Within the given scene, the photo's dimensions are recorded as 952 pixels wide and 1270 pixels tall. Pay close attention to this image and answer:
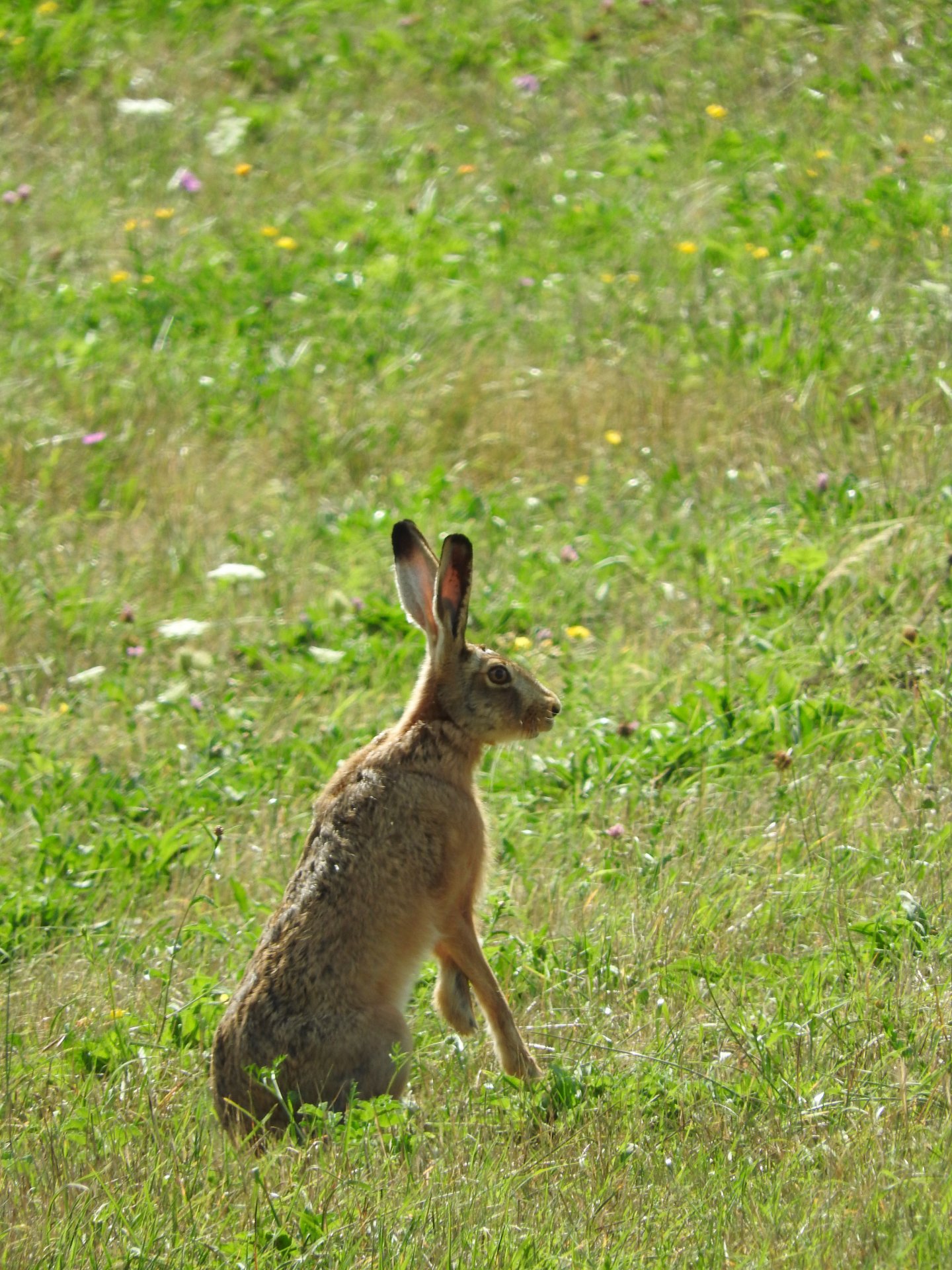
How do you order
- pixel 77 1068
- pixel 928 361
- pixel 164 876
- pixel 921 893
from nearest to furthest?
pixel 77 1068
pixel 921 893
pixel 164 876
pixel 928 361

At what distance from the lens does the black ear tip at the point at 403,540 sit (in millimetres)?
4965

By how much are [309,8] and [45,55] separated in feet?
7.37

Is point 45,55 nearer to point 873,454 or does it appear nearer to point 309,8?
point 309,8

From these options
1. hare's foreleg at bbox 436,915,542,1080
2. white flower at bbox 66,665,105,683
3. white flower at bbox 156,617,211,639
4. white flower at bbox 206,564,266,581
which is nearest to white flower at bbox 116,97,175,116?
white flower at bbox 206,564,266,581

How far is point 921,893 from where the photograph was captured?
4.77 m

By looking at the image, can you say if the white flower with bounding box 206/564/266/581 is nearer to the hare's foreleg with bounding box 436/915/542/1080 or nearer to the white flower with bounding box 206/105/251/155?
the hare's foreleg with bounding box 436/915/542/1080

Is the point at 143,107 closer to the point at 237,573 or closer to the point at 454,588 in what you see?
the point at 237,573

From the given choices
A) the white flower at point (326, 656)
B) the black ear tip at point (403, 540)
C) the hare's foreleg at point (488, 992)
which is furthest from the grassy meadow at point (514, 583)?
the black ear tip at point (403, 540)

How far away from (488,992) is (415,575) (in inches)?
52.9

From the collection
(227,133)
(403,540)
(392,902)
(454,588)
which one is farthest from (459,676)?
(227,133)

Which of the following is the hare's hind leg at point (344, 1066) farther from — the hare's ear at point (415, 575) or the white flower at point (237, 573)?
the white flower at point (237, 573)

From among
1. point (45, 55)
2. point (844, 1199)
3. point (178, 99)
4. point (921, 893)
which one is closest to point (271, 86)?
point (178, 99)

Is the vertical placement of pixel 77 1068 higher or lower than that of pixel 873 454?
higher

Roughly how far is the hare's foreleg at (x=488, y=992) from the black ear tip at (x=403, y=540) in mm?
1159
